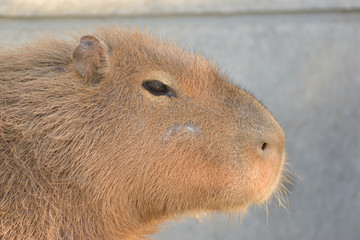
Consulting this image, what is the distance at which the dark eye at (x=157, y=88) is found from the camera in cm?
193

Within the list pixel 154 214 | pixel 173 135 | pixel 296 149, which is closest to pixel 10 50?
pixel 173 135

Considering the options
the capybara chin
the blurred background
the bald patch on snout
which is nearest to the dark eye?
the capybara chin

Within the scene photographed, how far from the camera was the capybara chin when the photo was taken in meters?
1.79

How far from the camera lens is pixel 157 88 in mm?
1927

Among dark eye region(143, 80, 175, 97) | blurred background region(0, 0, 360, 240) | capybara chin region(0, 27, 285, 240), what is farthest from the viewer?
blurred background region(0, 0, 360, 240)

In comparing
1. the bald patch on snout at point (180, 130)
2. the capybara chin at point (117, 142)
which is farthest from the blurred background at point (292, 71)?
the bald patch on snout at point (180, 130)

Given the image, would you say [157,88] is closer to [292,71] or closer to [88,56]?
[88,56]

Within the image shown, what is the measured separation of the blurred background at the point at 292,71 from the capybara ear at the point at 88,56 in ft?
6.39

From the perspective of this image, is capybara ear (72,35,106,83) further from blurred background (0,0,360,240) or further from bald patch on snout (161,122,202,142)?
blurred background (0,0,360,240)

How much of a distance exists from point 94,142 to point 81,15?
7.05 feet

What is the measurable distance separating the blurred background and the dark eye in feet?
6.44

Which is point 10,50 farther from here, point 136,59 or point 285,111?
point 285,111

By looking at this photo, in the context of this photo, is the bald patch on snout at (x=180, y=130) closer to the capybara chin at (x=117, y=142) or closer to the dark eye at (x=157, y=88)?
the capybara chin at (x=117, y=142)

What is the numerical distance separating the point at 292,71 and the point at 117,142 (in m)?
2.78
